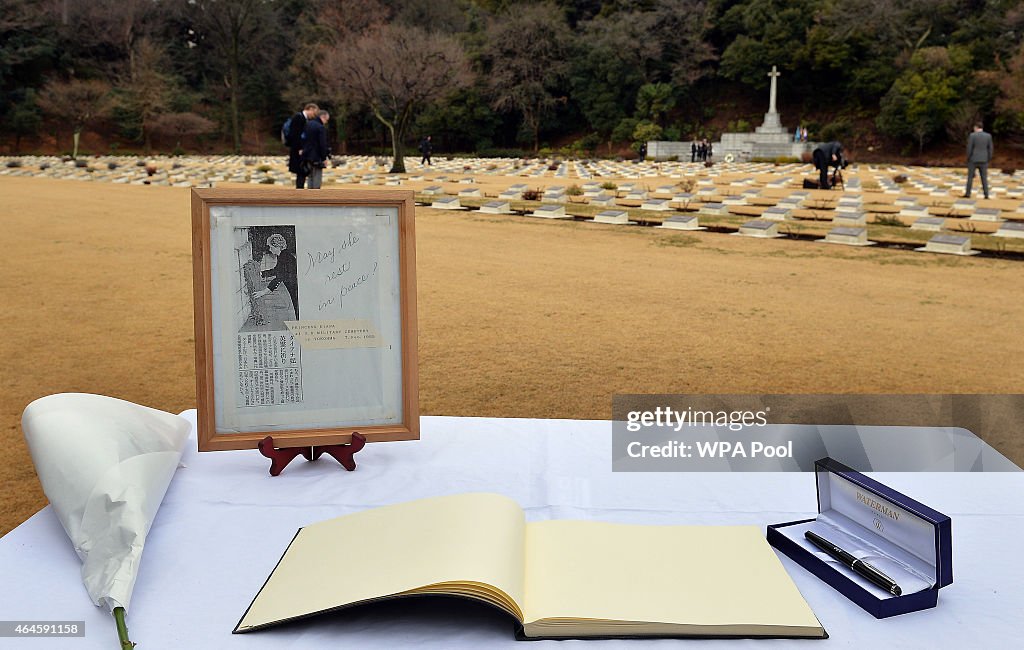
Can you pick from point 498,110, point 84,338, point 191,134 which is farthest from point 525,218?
point 191,134

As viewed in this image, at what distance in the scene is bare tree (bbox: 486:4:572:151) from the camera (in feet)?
108

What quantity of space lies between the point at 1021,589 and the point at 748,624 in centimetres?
35

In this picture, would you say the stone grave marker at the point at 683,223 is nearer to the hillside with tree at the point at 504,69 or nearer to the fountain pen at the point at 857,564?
the fountain pen at the point at 857,564

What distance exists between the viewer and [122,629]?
84 cm

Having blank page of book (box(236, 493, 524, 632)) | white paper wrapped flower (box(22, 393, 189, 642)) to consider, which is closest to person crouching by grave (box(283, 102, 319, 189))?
white paper wrapped flower (box(22, 393, 189, 642))

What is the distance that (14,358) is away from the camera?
3.88 m

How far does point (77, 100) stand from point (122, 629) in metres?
32.7

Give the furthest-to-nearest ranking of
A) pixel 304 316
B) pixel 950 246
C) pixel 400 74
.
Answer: pixel 400 74 < pixel 950 246 < pixel 304 316

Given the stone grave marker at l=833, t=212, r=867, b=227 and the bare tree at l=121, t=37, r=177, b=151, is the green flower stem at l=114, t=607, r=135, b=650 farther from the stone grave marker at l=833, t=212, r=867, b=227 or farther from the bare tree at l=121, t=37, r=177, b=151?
the bare tree at l=121, t=37, r=177, b=151

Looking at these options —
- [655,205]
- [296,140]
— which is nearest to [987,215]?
[655,205]

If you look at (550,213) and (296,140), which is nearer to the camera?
(296,140)

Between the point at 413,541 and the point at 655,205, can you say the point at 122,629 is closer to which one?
the point at 413,541

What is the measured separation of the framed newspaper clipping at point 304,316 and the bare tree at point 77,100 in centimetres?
3156

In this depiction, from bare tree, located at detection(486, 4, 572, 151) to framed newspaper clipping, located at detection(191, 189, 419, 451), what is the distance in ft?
106
